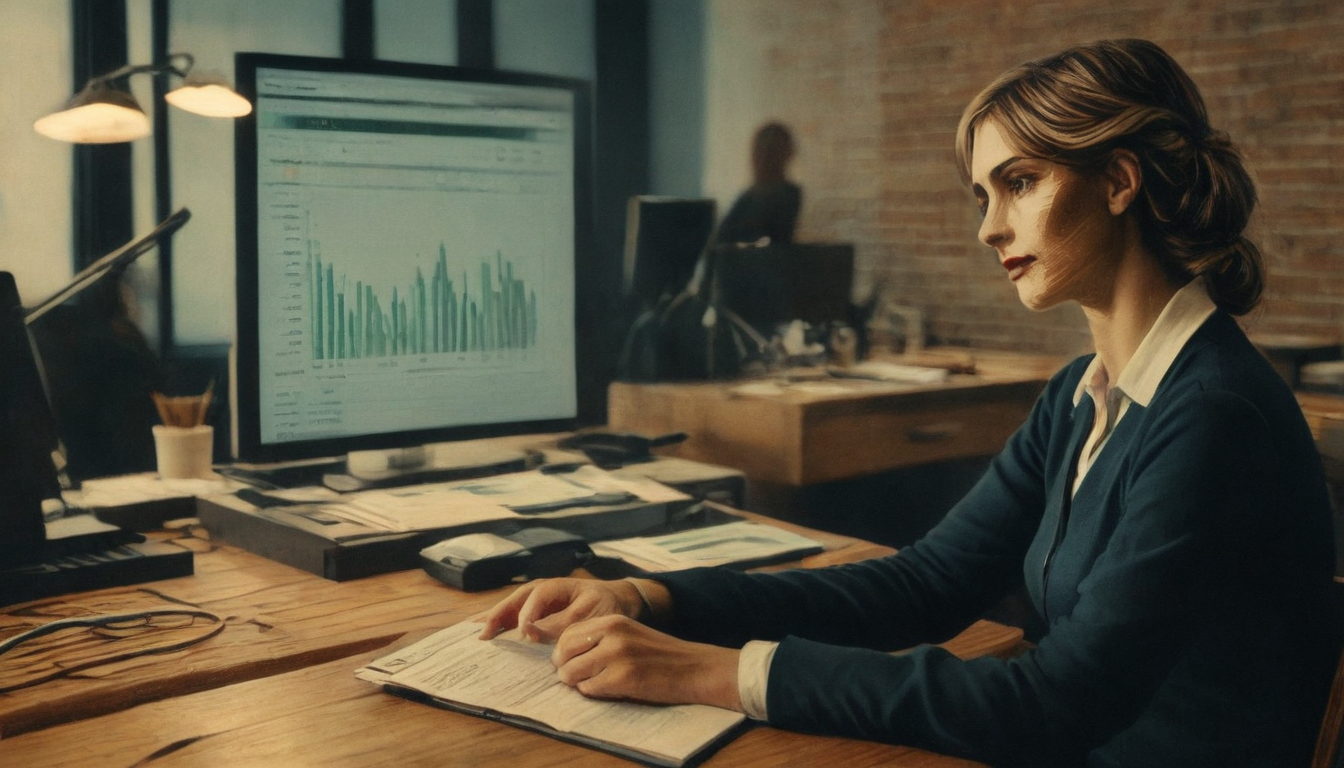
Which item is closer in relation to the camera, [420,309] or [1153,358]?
[1153,358]

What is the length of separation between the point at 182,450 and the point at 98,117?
0.44 metres

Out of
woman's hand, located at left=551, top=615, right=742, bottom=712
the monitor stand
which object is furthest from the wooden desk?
woman's hand, located at left=551, top=615, right=742, bottom=712

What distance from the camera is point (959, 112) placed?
13.1ft

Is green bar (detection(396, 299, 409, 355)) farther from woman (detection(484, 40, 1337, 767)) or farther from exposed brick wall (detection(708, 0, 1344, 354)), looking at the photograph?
exposed brick wall (detection(708, 0, 1344, 354))

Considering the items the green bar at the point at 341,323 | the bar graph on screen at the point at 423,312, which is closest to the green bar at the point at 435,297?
the bar graph on screen at the point at 423,312

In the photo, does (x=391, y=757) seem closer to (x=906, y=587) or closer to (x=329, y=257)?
(x=906, y=587)

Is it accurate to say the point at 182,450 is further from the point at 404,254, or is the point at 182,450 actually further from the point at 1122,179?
the point at 1122,179

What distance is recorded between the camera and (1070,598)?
1.02 m

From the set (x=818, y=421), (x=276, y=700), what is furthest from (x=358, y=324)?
(x=818, y=421)

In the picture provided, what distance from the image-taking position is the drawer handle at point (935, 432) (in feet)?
8.36

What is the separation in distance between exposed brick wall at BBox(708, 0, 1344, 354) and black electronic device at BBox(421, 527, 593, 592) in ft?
7.48

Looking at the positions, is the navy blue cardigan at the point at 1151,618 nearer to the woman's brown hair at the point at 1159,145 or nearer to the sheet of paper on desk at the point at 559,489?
the woman's brown hair at the point at 1159,145

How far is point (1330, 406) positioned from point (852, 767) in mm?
2024

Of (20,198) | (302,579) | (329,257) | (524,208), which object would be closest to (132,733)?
(302,579)
